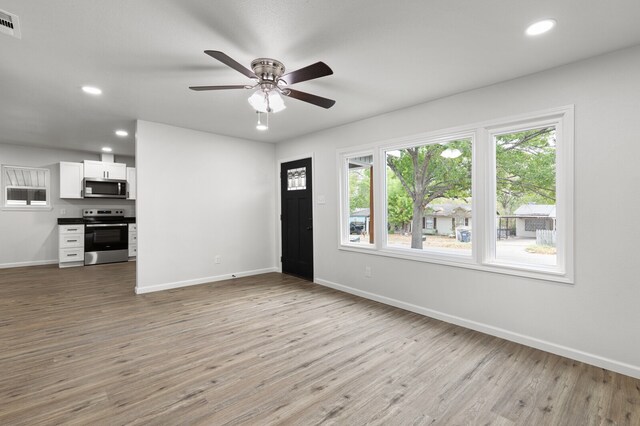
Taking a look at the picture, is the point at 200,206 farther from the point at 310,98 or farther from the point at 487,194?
the point at 487,194

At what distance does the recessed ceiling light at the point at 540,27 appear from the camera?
200 cm

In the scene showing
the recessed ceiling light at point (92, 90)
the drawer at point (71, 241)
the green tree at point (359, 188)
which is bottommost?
the drawer at point (71, 241)

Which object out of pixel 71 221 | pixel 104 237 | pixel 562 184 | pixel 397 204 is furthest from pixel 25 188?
pixel 562 184

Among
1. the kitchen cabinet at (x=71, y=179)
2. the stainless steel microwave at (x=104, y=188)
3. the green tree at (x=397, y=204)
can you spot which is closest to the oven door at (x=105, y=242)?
the stainless steel microwave at (x=104, y=188)

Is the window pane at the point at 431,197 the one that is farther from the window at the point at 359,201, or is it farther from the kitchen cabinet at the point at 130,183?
the kitchen cabinet at the point at 130,183

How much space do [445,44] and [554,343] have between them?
2730 millimetres

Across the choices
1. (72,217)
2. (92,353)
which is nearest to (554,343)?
(92,353)

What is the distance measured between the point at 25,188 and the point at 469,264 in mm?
8717

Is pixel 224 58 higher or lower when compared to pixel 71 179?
higher

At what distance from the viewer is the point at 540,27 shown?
2062 millimetres

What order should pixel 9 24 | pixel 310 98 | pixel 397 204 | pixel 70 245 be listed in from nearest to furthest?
pixel 9 24, pixel 310 98, pixel 397 204, pixel 70 245

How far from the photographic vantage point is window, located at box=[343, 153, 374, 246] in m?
4.36

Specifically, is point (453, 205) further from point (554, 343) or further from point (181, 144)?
point (181, 144)

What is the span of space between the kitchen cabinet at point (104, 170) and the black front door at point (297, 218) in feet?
13.8
